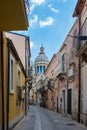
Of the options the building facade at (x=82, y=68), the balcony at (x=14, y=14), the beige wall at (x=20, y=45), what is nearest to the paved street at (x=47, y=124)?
the building facade at (x=82, y=68)

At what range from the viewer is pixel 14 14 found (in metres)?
8.21

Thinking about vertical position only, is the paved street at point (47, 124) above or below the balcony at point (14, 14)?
below

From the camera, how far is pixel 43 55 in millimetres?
99062

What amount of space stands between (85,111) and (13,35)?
11.1 meters

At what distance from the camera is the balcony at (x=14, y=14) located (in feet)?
25.2

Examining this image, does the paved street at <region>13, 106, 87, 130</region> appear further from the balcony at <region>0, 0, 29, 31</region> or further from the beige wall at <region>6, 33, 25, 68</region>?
the balcony at <region>0, 0, 29, 31</region>

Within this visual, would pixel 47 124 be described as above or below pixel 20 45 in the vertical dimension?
below

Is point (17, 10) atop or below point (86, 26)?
below

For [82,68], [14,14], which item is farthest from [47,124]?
[14,14]

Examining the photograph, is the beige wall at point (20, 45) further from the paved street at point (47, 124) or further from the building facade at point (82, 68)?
the building facade at point (82, 68)

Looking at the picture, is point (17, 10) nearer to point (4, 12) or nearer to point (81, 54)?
point (4, 12)

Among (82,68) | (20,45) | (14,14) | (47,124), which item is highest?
(20,45)

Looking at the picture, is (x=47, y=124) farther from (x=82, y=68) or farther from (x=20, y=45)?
(x=20, y=45)

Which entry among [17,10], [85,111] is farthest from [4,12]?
[85,111]
